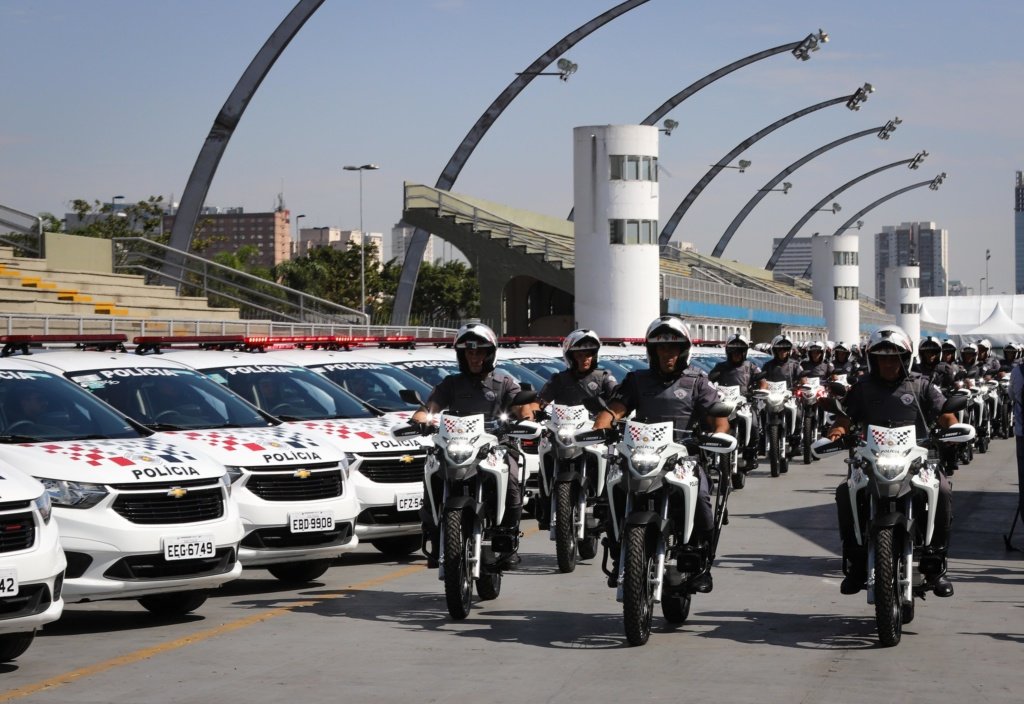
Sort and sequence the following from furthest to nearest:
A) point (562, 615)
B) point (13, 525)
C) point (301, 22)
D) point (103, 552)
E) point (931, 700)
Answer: point (301, 22)
point (562, 615)
point (103, 552)
point (13, 525)
point (931, 700)

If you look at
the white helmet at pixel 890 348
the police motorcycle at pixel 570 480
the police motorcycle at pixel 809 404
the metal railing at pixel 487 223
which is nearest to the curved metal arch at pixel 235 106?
the police motorcycle at pixel 809 404

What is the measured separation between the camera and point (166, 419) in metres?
13.2

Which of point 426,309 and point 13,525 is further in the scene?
point 426,309

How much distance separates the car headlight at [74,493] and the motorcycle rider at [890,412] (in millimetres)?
4377

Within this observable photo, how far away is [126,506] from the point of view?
10555 mm

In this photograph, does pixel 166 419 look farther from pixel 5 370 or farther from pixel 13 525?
pixel 13 525

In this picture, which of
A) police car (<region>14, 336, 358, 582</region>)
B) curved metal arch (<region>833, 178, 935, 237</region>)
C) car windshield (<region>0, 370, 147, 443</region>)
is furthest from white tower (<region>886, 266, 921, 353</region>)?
car windshield (<region>0, 370, 147, 443</region>)

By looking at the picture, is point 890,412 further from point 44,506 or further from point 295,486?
point 44,506

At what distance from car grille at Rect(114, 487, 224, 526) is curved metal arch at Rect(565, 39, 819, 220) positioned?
43.0m

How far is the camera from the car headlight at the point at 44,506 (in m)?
9.42

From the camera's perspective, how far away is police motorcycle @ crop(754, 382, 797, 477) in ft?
80.7

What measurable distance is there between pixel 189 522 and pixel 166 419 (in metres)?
2.51

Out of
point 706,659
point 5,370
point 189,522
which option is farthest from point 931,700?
point 5,370

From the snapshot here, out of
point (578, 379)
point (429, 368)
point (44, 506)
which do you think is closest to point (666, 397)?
point (44, 506)
